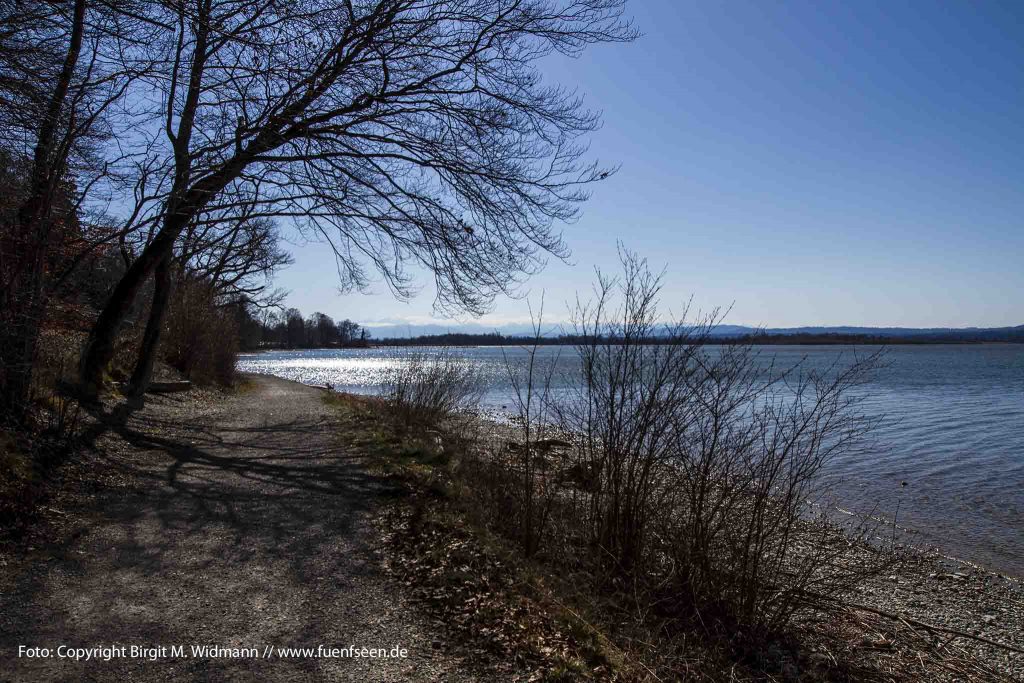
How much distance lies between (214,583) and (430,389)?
9498 mm

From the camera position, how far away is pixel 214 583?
4.80 m

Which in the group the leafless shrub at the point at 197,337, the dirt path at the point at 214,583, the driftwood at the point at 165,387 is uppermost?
the leafless shrub at the point at 197,337

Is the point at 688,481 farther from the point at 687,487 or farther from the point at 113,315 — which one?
the point at 113,315

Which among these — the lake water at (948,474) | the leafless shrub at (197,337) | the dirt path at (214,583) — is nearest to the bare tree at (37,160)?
the dirt path at (214,583)

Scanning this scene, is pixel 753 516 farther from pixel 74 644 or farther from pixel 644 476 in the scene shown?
pixel 74 644

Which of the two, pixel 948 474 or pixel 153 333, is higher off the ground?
pixel 153 333

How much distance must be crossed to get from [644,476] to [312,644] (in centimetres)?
340

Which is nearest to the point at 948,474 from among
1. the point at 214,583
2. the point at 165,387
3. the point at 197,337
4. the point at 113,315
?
the point at 214,583

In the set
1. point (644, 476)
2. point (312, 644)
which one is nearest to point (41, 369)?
point (312, 644)

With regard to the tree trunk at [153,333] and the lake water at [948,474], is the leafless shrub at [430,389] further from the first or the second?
the tree trunk at [153,333]

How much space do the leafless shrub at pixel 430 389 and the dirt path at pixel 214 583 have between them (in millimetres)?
5584

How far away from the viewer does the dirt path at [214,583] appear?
12.4 feet

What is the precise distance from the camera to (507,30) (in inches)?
407

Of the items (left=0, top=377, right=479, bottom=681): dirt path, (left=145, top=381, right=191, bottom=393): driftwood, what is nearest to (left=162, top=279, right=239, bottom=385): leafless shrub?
(left=145, top=381, right=191, bottom=393): driftwood
